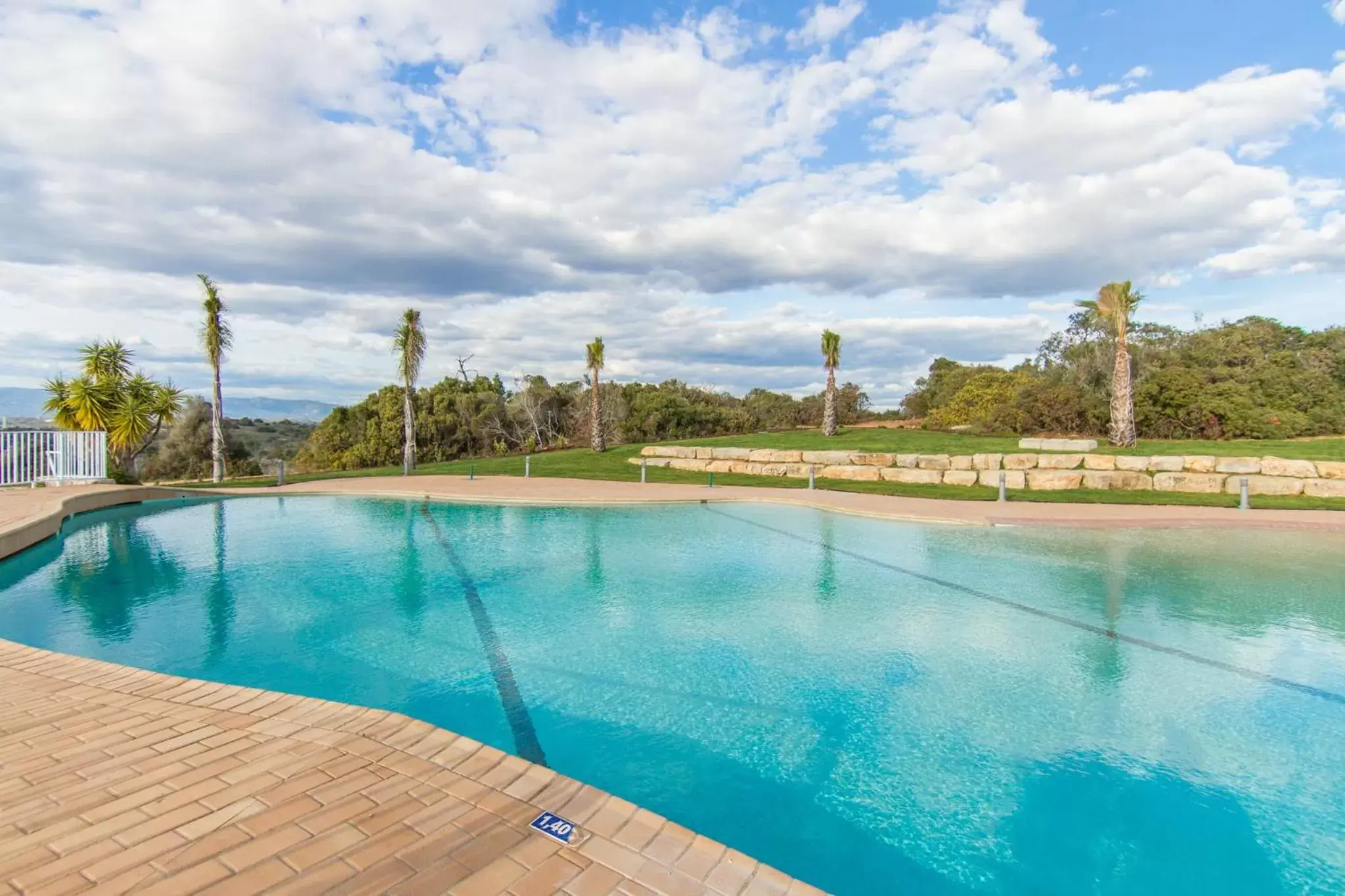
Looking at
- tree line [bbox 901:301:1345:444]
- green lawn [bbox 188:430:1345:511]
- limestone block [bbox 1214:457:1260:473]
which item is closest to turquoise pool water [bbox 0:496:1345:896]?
green lawn [bbox 188:430:1345:511]

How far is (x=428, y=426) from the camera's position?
26969mm

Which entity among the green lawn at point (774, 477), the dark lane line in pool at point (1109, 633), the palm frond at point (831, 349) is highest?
the palm frond at point (831, 349)

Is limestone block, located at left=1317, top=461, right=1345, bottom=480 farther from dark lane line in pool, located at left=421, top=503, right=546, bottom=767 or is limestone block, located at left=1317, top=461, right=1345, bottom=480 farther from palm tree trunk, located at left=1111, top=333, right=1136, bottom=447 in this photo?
dark lane line in pool, located at left=421, top=503, right=546, bottom=767

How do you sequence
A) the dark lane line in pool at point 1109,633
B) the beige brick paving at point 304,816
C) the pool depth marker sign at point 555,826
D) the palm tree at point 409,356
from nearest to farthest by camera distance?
Answer: 1. the beige brick paving at point 304,816
2. the pool depth marker sign at point 555,826
3. the dark lane line in pool at point 1109,633
4. the palm tree at point 409,356

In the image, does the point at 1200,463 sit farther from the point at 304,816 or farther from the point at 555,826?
the point at 304,816

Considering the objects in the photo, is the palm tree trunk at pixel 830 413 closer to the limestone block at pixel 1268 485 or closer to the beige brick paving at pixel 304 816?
the limestone block at pixel 1268 485

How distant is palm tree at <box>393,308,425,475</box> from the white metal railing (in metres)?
6.55

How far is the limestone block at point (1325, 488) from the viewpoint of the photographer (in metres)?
11.0

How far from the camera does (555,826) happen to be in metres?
2.09

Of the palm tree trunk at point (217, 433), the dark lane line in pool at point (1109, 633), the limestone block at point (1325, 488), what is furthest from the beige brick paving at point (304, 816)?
the palm tree trunk at point (217, 433)

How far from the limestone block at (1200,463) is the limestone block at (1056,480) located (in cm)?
200

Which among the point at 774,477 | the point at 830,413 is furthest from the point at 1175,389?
the point at 774,477

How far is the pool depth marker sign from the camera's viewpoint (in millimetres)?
2037

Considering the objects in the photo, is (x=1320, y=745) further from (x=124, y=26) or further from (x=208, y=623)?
(x=124, y=26)
